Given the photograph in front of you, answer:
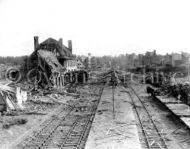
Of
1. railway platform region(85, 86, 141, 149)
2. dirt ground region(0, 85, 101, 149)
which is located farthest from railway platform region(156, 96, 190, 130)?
dirt ground region(0, 85, 101, 149)

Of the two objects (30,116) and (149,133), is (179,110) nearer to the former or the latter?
(149,133)

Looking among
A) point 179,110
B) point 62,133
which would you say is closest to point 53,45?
point 179,110

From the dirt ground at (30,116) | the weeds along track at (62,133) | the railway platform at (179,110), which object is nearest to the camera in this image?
the weeds along track at (62,133)

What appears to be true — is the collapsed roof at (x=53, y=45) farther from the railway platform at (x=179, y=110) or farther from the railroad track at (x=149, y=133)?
the railroad track at (x=149, y=133)

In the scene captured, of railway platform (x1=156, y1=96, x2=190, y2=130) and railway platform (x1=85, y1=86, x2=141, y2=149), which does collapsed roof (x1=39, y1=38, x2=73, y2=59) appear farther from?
railway platform (x1=85, y1=86, x2=141, y2=149)

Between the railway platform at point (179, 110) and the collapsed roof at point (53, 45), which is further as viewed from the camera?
the collapsed roof at point (53, 45)

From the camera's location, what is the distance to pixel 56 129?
1620 cm

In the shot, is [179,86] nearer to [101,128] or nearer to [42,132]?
[101,128]

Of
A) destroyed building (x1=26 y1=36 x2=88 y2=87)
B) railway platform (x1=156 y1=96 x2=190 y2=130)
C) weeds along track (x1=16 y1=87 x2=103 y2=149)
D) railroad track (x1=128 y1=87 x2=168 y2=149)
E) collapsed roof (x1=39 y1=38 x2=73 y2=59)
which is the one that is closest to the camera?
railroad track (x1=128 y1=87 x2=168 y2=149)

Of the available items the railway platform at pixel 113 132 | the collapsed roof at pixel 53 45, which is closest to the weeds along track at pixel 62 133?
the railway platform at pixel 113 132

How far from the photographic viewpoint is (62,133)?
1530 centimetres

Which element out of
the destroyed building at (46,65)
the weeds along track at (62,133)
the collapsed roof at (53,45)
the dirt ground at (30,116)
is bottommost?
the weeds along track at (62,133)

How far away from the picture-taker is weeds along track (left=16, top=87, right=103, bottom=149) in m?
13.1

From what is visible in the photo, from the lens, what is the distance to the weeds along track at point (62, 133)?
514 inches
